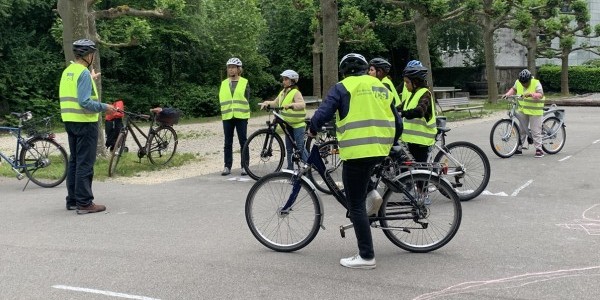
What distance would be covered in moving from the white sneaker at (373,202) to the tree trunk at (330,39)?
1051 centimetres

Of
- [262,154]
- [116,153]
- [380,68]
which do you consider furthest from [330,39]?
[380,68]

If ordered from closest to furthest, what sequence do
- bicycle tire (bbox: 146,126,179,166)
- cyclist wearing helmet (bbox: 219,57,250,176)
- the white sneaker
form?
the white sneaker → cyclist wearing helmet (bbox: 219,57,250,176) → bicycle tire (bbox: 146,126,179,166)

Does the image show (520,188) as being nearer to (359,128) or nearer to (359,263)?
(359,263)

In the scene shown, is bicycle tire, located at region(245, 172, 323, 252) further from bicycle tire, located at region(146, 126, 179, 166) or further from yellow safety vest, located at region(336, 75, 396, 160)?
bicycle tire, located at region(146, 126, 179, 166)

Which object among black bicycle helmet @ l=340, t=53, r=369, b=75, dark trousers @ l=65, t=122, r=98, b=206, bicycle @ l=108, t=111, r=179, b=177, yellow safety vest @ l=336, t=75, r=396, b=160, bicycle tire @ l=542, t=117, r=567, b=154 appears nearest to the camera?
yellow safety vest @ l=336, t=75, r=396, b=160

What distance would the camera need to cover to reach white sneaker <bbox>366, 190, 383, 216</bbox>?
17.5 ft

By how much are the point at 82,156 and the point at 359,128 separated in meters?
3.85

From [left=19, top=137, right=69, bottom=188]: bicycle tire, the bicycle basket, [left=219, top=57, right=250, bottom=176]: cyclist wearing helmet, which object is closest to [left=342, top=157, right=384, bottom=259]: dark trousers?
[left=219, top=57, right=250, bottom=176]: cyclist wearing helmet

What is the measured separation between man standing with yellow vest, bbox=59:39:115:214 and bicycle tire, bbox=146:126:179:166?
139 inches

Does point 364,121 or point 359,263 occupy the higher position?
point 364,121

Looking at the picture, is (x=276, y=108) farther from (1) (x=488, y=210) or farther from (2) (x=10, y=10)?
(2) (x=10, y=10)

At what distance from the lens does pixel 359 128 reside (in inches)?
194

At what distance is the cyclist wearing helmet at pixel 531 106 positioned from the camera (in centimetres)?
1126

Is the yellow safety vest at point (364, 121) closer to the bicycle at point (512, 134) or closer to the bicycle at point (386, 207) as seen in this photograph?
the bicycle at point (386, 207)
